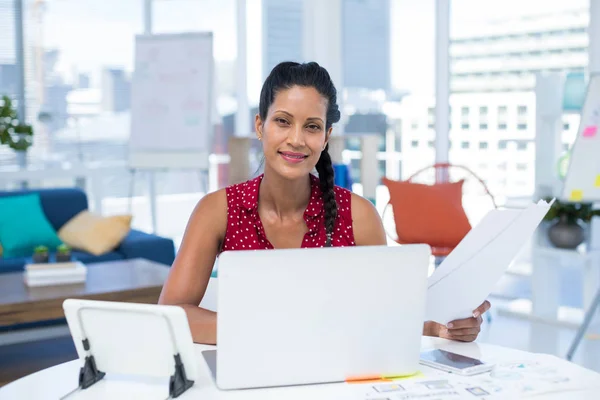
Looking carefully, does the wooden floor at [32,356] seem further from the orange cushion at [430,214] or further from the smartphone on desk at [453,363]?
the smartphone on desk at [453,363]

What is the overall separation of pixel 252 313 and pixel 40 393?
0.43 metres

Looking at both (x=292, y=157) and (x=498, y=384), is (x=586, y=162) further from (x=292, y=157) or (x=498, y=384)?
(x=498, y=384)

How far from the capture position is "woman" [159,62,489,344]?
1.96 m

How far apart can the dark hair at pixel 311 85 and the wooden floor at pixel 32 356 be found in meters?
2.11

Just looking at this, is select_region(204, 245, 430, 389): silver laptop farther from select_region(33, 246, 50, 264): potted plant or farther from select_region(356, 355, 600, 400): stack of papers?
select_region(33, 246, 50, 264): potted plant

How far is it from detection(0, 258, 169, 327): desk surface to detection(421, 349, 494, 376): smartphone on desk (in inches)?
86.8

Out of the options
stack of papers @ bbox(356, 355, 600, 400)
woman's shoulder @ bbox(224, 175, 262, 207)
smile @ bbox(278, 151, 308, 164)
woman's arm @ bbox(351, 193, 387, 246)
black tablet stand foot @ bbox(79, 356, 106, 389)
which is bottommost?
stack of papers @ bbox(356, 355, 600, 400)

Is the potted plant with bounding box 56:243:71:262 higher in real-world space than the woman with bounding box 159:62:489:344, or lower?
lower

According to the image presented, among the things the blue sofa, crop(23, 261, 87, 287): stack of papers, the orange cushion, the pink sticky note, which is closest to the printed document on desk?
crop(23, 261, 87, 287): stack of papers

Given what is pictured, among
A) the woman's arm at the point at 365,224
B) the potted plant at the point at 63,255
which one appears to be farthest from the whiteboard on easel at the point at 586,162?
the potted plant at the point at 63,255

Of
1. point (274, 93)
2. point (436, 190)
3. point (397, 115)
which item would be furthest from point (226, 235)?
point (397, 115)

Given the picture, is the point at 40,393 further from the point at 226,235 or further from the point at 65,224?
the point at 65,224

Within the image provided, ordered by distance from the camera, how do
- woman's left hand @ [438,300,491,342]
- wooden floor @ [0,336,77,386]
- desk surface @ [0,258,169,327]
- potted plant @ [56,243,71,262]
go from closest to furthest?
woman's left hand @ [438,300,491,342] → desk surface @ [0,258,169,327] → wooden floor @ [0,336,77,386] → potted plant @ [56,243,71,262]

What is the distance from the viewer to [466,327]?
1759 mm
